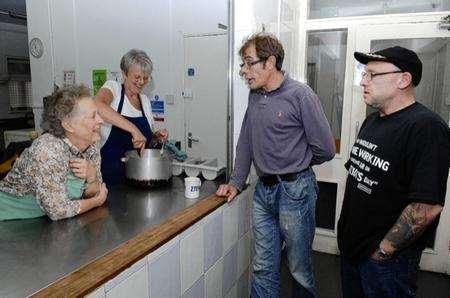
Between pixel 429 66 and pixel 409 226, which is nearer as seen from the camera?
pixel 409 226

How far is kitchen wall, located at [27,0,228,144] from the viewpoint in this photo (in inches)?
127

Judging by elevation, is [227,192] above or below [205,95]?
below

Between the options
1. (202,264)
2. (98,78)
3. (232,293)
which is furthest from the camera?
(98,78)

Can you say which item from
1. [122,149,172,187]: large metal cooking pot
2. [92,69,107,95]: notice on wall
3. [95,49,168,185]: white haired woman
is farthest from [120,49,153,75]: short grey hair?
[92,69,107,95]: notice on wall

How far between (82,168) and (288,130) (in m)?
0.86

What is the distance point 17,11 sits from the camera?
5059 millimetres

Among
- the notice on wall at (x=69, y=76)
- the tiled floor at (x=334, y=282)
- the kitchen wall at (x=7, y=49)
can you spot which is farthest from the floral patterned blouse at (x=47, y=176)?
the kitchen wall at (x=7, y=49)

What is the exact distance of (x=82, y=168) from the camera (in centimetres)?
117

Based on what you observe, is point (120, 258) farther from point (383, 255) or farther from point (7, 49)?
point (7, 49)


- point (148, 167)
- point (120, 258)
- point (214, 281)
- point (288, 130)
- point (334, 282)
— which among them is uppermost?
point (288, 130)

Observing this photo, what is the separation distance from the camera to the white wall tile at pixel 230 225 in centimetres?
158

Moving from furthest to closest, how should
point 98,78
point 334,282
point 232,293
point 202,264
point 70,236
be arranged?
point 98,78 < point 334,282 < point 232,293 < point 202,264 < point 70,236

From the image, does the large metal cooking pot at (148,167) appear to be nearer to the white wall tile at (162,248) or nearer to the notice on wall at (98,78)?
the white wall tile at (162,248)

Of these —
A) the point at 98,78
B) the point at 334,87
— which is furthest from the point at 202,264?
the point at 98,78
